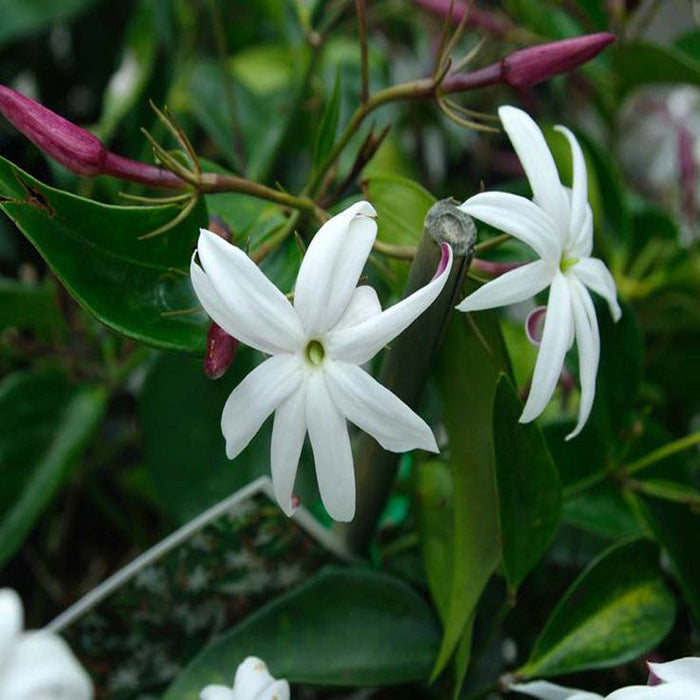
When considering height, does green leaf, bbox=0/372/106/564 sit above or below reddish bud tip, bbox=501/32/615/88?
below

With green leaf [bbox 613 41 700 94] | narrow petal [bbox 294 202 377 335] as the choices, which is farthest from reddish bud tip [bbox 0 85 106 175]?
green leaf [bbox 613 41 700 94]

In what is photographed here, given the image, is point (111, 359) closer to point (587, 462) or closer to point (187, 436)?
point (187, 436)

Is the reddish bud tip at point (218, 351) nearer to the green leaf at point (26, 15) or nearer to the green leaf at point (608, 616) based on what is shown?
the green leaf at point (608, 616)

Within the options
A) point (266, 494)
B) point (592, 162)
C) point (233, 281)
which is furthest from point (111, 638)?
point (592, 162)

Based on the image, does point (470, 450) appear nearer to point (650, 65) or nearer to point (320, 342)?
point (320, 342)

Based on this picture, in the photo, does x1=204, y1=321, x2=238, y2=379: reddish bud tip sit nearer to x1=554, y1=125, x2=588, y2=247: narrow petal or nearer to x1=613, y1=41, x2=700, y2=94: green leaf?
x1=554, y1=125, x2=588, y2=247: narrow petal
